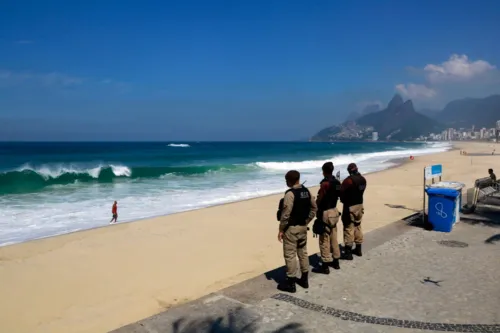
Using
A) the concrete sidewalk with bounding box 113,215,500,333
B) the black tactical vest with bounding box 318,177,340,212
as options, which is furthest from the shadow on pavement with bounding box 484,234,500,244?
the black tactical vest with bounding box 318,177,340,212

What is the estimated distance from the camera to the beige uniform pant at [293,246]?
4992mm

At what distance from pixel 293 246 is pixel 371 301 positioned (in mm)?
1106

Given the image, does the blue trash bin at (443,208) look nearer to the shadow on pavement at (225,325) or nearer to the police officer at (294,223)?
the police officer at (294,223)

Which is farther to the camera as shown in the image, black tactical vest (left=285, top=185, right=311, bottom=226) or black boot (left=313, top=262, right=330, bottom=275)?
black boot (left=313, top=262, right=330, bottom=275)

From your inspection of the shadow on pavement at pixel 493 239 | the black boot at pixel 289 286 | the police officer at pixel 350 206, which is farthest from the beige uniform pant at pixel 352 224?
the shadow on pavement at pixel 493 239

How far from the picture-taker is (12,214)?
1352 centimetres

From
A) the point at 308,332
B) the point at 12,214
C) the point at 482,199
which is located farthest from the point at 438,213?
the point at 12,214

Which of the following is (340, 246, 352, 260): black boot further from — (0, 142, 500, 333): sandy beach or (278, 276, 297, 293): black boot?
(278, 276, 297, 293): black boot

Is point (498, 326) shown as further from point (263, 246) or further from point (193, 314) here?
point (263, 246)

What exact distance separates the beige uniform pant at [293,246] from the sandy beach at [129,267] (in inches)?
55.8

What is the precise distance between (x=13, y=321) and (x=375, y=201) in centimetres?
1137

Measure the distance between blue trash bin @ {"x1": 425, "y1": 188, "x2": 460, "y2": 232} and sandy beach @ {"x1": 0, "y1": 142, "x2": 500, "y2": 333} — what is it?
161 cm

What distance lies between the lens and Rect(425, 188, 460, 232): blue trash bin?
26.6 feet

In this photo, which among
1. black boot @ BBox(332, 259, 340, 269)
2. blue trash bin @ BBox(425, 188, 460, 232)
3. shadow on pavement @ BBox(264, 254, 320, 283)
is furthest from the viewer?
blue trash bin @ BBox(425, 188, 460, 232)
